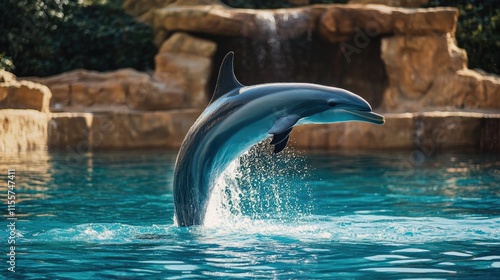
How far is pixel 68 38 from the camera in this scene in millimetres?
21594

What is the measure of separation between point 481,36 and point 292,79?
4.78 meters

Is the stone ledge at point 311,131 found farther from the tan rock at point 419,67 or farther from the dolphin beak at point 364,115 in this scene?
the dolphin beak at point 364,115

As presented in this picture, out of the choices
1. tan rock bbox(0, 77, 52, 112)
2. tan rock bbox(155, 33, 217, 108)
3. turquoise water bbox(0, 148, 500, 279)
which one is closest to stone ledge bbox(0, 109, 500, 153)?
tan rock bbox(0, 77, 52, 112)

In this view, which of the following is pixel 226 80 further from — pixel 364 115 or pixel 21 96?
pixel 21 96

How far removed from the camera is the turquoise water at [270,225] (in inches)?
193

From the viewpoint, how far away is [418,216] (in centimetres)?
725

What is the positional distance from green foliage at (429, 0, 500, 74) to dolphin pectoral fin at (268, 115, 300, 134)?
16.2 metres

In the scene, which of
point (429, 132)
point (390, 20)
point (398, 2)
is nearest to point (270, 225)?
point (429, 132)

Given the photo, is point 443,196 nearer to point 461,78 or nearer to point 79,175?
point 79,175

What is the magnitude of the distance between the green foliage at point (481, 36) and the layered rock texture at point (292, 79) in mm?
1958

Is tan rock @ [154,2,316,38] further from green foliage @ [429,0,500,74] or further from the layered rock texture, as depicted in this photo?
green foliage @ [429,0,500,74]

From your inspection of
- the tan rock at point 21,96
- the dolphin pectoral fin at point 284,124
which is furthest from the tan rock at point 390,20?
the dolphin pectoral fin at point 284,124

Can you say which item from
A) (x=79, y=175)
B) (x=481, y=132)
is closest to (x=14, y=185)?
(x=79, y=175)

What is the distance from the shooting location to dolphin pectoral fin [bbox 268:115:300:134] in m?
5.33
